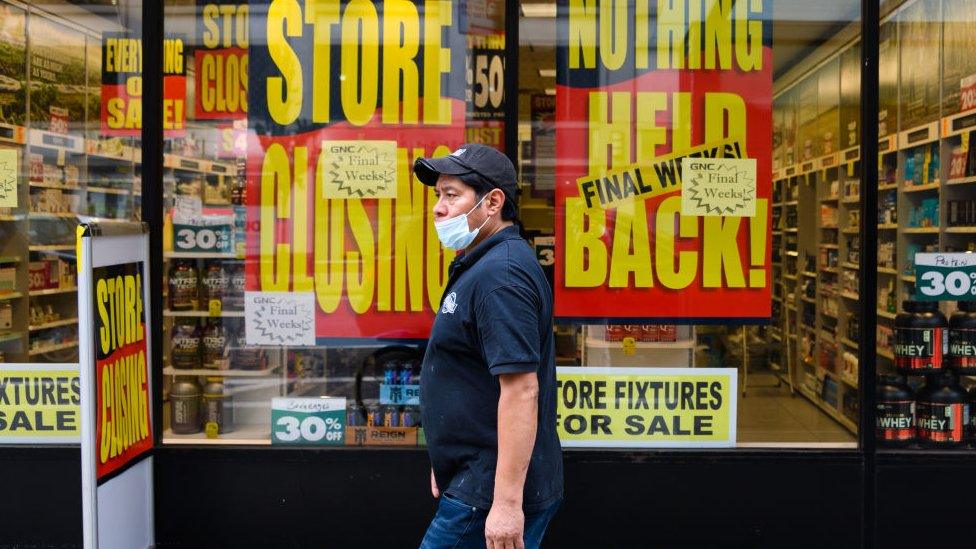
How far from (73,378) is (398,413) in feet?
5.65

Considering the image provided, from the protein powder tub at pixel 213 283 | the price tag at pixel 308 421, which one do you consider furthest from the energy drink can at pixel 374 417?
the protein powder tub at pixel 213 283

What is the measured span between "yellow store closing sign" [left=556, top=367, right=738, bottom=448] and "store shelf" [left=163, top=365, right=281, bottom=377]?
5.22 feet

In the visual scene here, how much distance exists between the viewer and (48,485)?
512 centimetres

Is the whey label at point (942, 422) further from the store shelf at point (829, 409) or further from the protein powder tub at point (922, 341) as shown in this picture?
the store shelf at point (829, 409)

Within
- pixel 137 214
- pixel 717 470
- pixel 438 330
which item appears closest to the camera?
pixel 438 330

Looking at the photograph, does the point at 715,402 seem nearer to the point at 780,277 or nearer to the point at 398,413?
the point at 780,277

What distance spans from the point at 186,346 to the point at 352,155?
1445mm

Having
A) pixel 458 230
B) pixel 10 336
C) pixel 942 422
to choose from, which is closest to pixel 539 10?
pixel 458 230

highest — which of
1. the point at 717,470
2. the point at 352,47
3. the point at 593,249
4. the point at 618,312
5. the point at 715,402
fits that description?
the point at 352,47

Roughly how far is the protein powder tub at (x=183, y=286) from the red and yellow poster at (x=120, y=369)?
1.86 ft

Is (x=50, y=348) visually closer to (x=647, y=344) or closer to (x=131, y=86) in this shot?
(x=131, y=86)

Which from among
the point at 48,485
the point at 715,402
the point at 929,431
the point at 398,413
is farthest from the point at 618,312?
the point at 48,485

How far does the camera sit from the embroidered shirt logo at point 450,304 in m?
2.93

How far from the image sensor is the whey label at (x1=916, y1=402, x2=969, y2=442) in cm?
519
